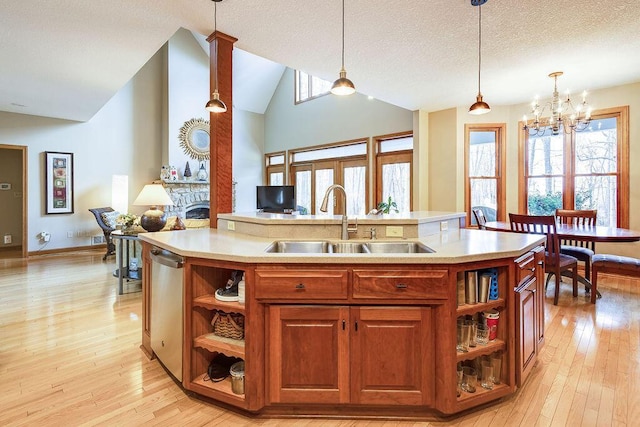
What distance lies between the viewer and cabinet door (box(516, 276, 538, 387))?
6.08 ft

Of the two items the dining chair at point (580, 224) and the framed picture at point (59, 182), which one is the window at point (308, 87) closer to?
the framed picture at point (59, 182)

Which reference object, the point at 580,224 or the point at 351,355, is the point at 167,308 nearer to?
the point at 351,355

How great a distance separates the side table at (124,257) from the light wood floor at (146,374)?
0.37 meters

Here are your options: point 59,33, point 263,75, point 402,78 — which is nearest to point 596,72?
point 402,78

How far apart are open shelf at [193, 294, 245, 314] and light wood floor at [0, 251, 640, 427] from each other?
55 cm

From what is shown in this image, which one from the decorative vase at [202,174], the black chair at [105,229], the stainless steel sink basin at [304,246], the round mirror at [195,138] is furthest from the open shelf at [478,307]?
the round mirror at [195,138]

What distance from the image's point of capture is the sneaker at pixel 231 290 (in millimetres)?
1803

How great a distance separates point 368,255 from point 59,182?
715cm

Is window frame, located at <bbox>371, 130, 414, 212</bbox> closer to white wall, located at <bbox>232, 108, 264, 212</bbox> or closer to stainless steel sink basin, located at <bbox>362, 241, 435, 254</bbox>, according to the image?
white wall, located at <bbox>232, 108, 264, 212</bbox>

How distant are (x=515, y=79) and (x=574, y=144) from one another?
1577 millimetres

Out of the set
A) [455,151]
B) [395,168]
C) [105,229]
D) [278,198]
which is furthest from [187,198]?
[455,151]

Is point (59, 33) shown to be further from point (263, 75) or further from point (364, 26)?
point (263, 75)

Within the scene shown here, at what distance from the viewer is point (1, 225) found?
22.7 feet

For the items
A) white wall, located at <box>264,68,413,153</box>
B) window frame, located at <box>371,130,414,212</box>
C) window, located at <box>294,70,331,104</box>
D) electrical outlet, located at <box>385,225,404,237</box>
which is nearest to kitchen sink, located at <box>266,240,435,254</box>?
electrical outlet, located at <box>385,225,404,237</box>
